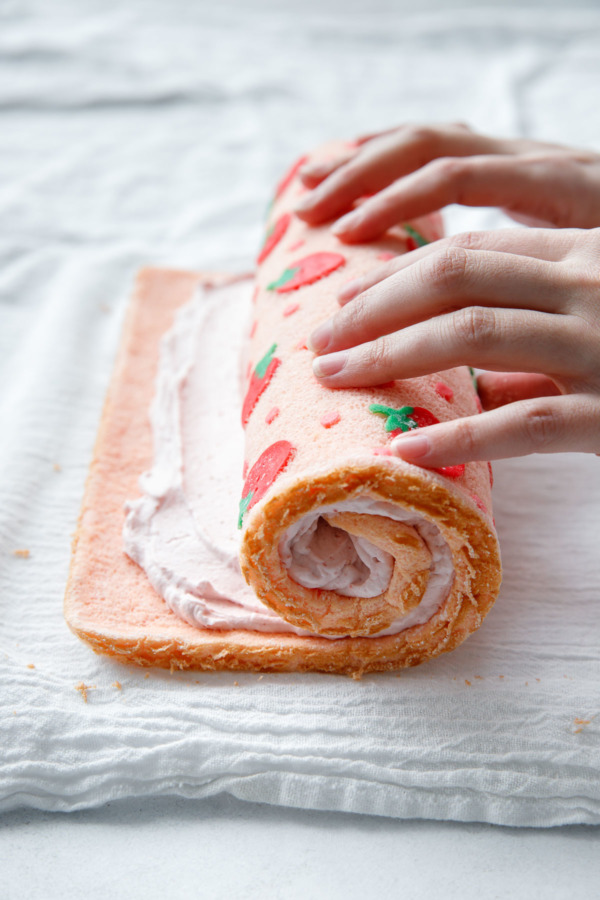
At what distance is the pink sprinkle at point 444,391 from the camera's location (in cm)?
98

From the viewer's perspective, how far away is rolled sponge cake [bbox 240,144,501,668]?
84 cm

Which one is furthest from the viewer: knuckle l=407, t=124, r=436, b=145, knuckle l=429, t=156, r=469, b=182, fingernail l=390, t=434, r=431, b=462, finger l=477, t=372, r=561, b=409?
knuckle l=407, t=124, r=436, b=145

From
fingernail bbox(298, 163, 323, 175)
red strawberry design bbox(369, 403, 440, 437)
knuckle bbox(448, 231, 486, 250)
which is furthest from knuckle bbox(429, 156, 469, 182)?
red strawberry design bbox(369, 403, 440, 437)

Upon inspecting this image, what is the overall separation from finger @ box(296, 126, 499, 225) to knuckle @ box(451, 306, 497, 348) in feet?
1.78

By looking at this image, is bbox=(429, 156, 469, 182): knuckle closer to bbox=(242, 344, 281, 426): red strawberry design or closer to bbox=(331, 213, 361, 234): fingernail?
bbox=(331, 213, 361, 234): fingernail

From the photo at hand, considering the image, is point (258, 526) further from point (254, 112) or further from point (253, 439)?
point (254, 112)

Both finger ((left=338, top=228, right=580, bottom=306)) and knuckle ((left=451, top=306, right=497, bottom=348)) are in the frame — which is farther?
finger ((left=338, top=228, right=580, bottom=306))

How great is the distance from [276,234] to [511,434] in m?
0.78

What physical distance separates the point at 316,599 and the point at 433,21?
9.29 feet

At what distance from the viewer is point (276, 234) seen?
1461mm

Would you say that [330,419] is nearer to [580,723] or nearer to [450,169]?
[580,723]

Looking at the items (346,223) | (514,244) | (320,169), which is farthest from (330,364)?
(320,169)

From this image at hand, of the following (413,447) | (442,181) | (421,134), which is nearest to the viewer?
(413,447)

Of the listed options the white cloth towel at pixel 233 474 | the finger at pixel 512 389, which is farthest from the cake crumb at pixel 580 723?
the finger at pixel 512 389
